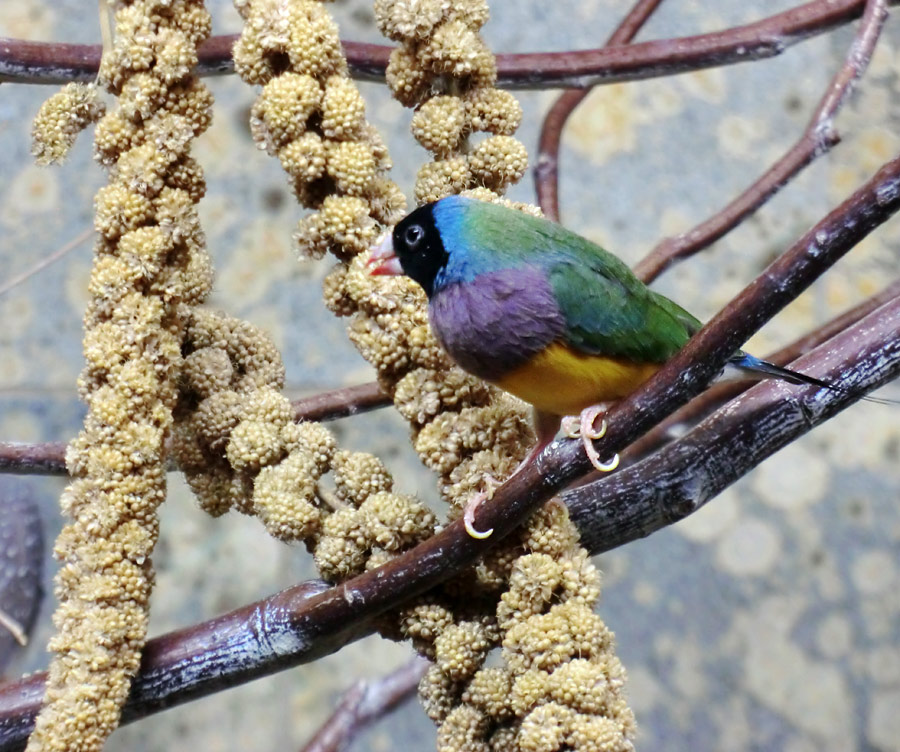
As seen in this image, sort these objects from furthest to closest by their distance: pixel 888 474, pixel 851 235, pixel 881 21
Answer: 1. pixel 888 474
2. pixel 881 21
3. pixel 851 235

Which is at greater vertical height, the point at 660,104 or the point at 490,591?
the point at 660,104

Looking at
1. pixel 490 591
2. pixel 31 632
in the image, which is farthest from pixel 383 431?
pixel 490 591

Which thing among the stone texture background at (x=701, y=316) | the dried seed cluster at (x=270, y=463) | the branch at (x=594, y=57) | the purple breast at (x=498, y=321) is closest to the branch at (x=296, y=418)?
the dried seed cluster at (x=270, y=463)

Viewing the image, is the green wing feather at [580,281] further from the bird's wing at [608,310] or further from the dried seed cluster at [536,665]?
the dried seed cluster at [536,665]

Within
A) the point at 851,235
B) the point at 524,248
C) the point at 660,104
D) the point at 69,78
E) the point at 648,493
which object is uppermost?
the point at 660,104

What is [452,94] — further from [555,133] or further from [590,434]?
[555,133]

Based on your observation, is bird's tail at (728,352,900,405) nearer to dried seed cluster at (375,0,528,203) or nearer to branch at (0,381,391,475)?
dried seed cluster at (375,0,528,203)

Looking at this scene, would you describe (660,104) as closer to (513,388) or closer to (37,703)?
(513,388)

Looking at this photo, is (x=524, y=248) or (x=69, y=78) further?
(x=69, y=78)
